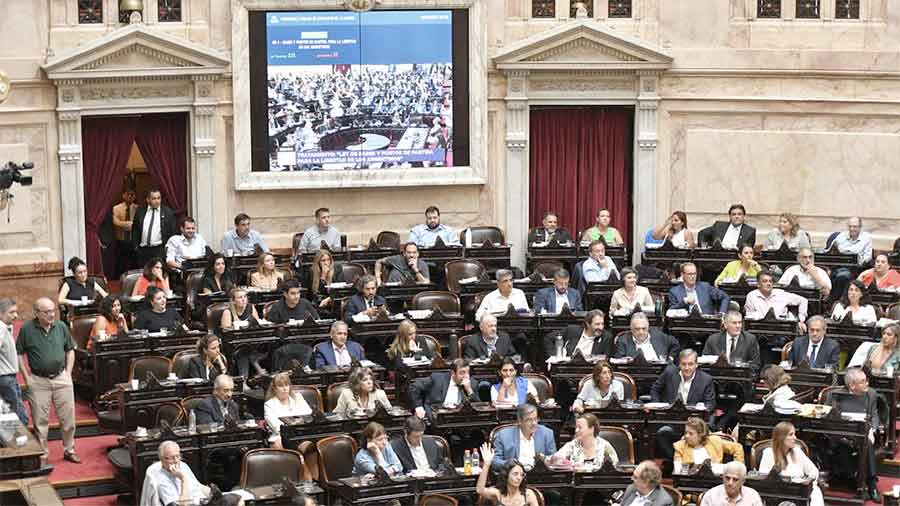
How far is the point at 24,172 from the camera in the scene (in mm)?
22516

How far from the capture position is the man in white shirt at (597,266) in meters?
22.0

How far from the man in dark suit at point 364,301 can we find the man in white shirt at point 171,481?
4822 mm

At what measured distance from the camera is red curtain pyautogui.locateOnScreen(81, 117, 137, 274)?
2331 centimetres

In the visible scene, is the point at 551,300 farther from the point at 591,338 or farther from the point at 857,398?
the point at 857,398

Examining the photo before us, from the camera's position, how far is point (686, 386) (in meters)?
18.2

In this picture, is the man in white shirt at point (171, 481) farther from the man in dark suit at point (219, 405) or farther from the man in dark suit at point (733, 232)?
the man in dark suit at point (733, 232)

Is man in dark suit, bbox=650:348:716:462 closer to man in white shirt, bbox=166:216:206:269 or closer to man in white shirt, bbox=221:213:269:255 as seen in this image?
man in white shirt, bbox=221:213:269:255

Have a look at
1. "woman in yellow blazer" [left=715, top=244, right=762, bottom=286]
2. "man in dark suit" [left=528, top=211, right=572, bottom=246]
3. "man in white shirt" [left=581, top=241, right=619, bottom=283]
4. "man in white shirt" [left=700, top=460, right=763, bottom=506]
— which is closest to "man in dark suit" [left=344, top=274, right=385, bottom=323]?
"man in white shirt" [left=581, top=241, right=619, bottom=283]

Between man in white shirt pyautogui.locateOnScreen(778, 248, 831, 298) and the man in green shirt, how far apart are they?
824 cm

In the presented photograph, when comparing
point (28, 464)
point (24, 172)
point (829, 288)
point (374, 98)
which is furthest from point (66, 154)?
point (829, 288)

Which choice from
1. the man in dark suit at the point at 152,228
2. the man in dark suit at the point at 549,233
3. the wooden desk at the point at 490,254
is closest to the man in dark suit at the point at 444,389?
the wooden desk at the point at 490,254

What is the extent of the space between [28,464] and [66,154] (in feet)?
25.0

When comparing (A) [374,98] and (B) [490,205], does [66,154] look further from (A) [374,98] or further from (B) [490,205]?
(B) [490,205]

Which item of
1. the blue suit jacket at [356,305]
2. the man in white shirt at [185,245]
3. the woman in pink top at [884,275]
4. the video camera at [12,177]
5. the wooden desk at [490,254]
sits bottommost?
the blue suit jacket at [356,305]
